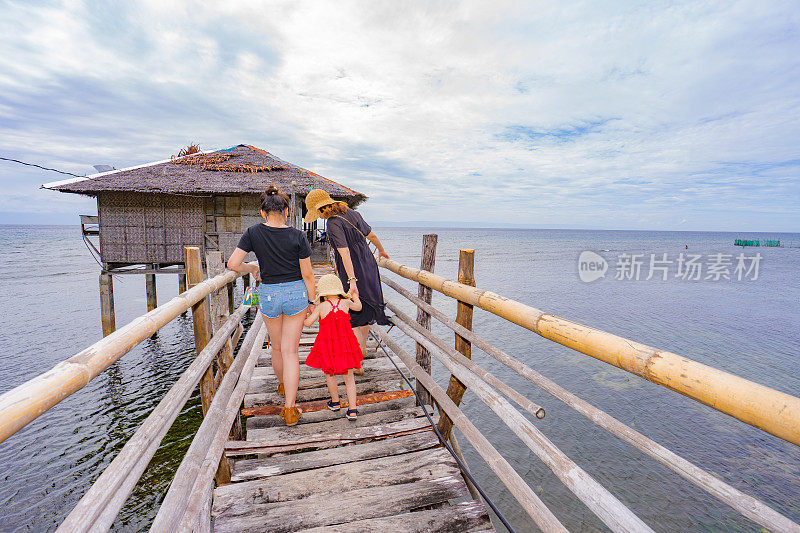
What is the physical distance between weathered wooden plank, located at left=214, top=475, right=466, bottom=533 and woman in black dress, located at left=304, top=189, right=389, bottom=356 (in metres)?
1.81

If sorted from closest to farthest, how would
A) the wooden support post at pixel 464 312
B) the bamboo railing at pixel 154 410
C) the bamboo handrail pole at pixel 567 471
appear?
the bamboo railing at pixel 154 410
the bamboo handrail pole at pixel 567 471
the wooden support post at pixel 464 312

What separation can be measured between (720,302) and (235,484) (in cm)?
2661

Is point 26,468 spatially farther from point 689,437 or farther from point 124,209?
point 689,437

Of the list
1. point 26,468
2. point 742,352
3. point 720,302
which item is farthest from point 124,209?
point 720,302

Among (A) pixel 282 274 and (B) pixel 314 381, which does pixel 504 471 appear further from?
(B) pixel 314 381

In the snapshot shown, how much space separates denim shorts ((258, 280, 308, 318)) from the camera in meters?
3.23

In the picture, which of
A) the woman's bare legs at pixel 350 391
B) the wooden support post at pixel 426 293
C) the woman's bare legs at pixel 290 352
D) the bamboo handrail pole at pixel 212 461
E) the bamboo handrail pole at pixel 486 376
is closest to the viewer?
the bamboo handrail pole at pixel 212 461

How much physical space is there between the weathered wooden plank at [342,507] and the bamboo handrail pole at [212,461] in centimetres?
23

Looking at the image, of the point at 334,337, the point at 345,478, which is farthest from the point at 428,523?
the point at 334,337

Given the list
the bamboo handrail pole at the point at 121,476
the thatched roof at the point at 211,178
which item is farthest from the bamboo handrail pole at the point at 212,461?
the thatched roof at the point at 211,178

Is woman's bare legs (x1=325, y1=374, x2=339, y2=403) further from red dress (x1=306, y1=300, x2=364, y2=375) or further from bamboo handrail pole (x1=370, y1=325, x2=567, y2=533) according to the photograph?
bamboo handrail pole (x1=370, y1=325, x2=567, y2=533)

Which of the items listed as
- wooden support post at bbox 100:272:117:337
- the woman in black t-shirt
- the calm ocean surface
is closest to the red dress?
the woman in black t-shirt

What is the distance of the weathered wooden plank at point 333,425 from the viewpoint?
10.6 ft

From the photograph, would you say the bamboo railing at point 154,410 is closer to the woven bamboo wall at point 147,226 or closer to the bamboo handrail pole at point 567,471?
the bamboo handrail pole at point 567,471
